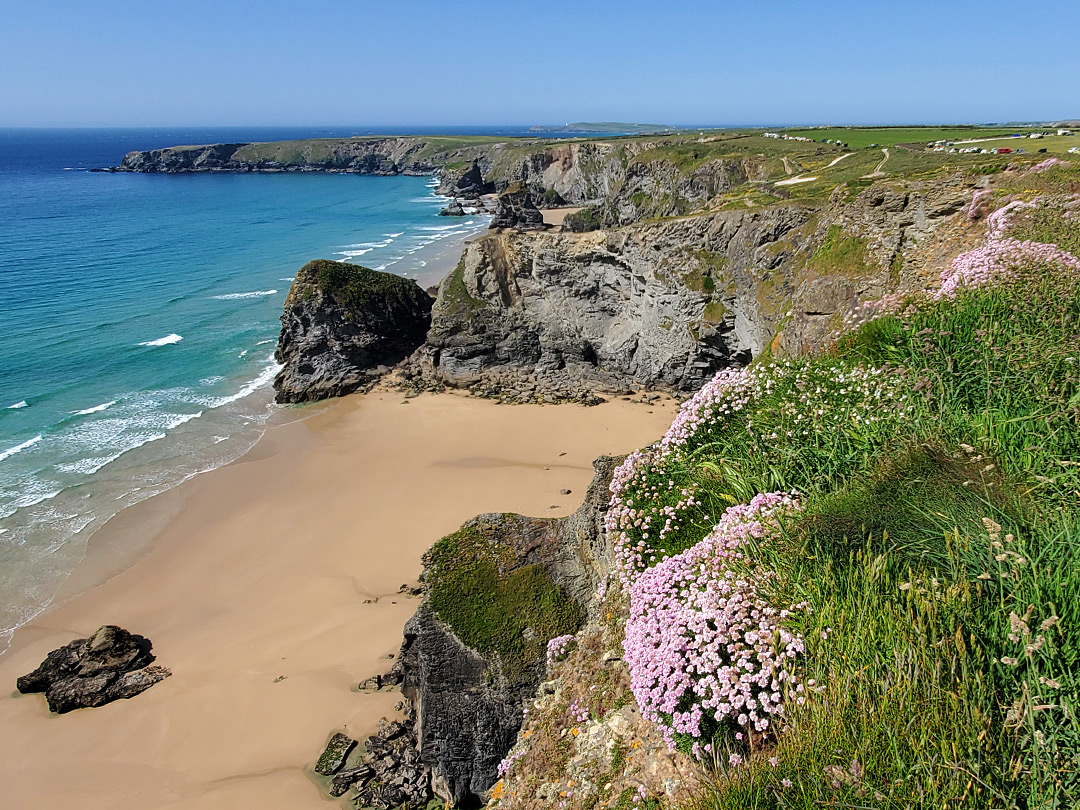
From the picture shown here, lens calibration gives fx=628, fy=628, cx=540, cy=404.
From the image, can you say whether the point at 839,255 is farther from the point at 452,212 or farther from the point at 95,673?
the point at 452,212

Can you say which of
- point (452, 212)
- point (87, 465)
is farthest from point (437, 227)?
point (87, 465)

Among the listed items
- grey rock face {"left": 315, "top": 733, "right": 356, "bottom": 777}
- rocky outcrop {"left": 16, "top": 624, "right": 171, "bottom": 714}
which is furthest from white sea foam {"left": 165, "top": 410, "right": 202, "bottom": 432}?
grey rock face {"left": 315, "top": 733, "right": 356, "bottom": 777}

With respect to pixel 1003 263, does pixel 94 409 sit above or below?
below

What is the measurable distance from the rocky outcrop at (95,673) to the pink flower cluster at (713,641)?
13.3m

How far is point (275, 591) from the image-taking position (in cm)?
1669

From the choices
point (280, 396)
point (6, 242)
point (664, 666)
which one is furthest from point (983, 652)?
point (6, 242)

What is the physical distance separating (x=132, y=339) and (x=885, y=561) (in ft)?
134

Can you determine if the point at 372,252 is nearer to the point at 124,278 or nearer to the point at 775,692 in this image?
the point at 124,278

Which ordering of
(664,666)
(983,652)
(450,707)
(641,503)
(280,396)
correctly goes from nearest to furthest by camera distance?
(983,652)
(664,666)
(641,503)
(450,707)
(280,396)

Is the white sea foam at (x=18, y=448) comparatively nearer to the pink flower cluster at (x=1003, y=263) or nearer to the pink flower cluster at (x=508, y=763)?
the pink flower cluster at (x=508, y=763)

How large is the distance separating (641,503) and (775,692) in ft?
9.51

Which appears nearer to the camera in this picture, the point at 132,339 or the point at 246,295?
the point at 132,339

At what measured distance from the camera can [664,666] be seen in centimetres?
502

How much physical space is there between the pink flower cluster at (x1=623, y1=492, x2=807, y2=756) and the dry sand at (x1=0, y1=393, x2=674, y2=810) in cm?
878
